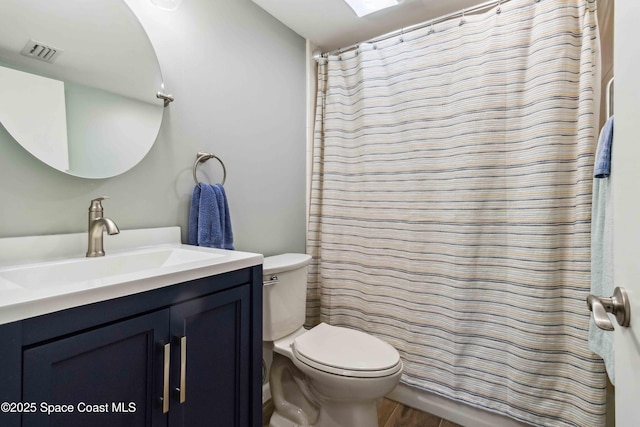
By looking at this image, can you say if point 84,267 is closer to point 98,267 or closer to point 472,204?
point 98,267

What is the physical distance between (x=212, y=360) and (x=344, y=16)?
5.88 ft

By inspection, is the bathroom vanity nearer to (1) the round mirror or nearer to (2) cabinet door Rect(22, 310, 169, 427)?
(2) cabinet door Rect(22, 310, 169, 427)

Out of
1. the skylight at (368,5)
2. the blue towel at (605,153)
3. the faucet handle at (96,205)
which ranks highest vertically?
the skylight at (368,5)

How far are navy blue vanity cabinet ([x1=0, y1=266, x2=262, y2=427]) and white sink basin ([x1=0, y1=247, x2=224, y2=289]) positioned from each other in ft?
0.30

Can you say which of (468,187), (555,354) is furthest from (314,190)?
(555,354)

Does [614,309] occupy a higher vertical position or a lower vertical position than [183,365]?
higher

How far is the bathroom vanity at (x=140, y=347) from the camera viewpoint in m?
0.61

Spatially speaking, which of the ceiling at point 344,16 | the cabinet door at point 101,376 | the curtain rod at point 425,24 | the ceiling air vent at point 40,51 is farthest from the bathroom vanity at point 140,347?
the curtain rod at point 425,24

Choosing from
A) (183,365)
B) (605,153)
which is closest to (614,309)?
(605,153)

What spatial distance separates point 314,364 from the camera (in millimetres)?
1323

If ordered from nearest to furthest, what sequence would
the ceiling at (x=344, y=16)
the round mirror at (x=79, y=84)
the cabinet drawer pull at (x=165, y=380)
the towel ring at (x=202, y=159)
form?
the cabinet drawer pull at (x=165, y=380)
the round mirror at (x=79, y=84)
the towel ring at (x=202, y=159)
the ceiling at (x=344, y=16)

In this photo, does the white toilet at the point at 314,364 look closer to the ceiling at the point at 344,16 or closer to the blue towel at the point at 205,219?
the blue towel at the point at 205,219

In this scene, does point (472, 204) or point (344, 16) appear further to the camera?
point (344, 16)

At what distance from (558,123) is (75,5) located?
6.14 feet
